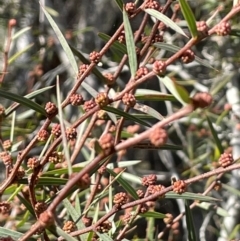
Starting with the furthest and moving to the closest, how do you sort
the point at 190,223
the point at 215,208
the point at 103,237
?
the point at 215,208 → the point at 190,223 → the point at 103,237

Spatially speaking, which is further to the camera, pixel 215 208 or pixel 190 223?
pixel 215 208

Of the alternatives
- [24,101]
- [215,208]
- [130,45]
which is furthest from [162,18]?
[215,208]

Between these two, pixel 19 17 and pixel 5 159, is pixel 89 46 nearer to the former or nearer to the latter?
pixel 19 17

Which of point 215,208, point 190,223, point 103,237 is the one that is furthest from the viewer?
point 215,208

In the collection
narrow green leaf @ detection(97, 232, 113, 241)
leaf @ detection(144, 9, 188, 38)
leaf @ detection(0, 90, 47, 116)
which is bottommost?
narrow green leaf @ detection(97, 232, 113, 241)

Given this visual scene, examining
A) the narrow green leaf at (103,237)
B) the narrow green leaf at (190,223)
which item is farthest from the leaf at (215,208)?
the narrow green leaf at (103,237)

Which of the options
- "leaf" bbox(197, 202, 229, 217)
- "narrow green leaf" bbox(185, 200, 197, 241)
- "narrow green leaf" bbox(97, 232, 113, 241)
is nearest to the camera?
"narrow green leaf" bbox(97, 232, 113, 241)

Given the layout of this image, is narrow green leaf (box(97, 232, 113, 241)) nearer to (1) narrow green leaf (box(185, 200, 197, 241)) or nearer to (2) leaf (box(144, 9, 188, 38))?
(1) narrow green leaf (box(185, 200, 197, 241))

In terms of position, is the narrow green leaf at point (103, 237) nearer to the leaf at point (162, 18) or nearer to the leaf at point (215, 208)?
the leaf at point (162, 18)

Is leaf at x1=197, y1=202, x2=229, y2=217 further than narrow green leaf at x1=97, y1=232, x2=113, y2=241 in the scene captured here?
Yes

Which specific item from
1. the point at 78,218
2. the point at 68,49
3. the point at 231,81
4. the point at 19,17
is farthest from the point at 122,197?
the point at 19,17

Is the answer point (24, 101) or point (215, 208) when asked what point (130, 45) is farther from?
point (215, 208)

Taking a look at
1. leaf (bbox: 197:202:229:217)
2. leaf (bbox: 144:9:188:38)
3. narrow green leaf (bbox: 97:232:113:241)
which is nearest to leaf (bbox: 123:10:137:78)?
leaf (bbox: 144:9:188:38)

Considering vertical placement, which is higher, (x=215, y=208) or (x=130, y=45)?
(x=130, y=45)
